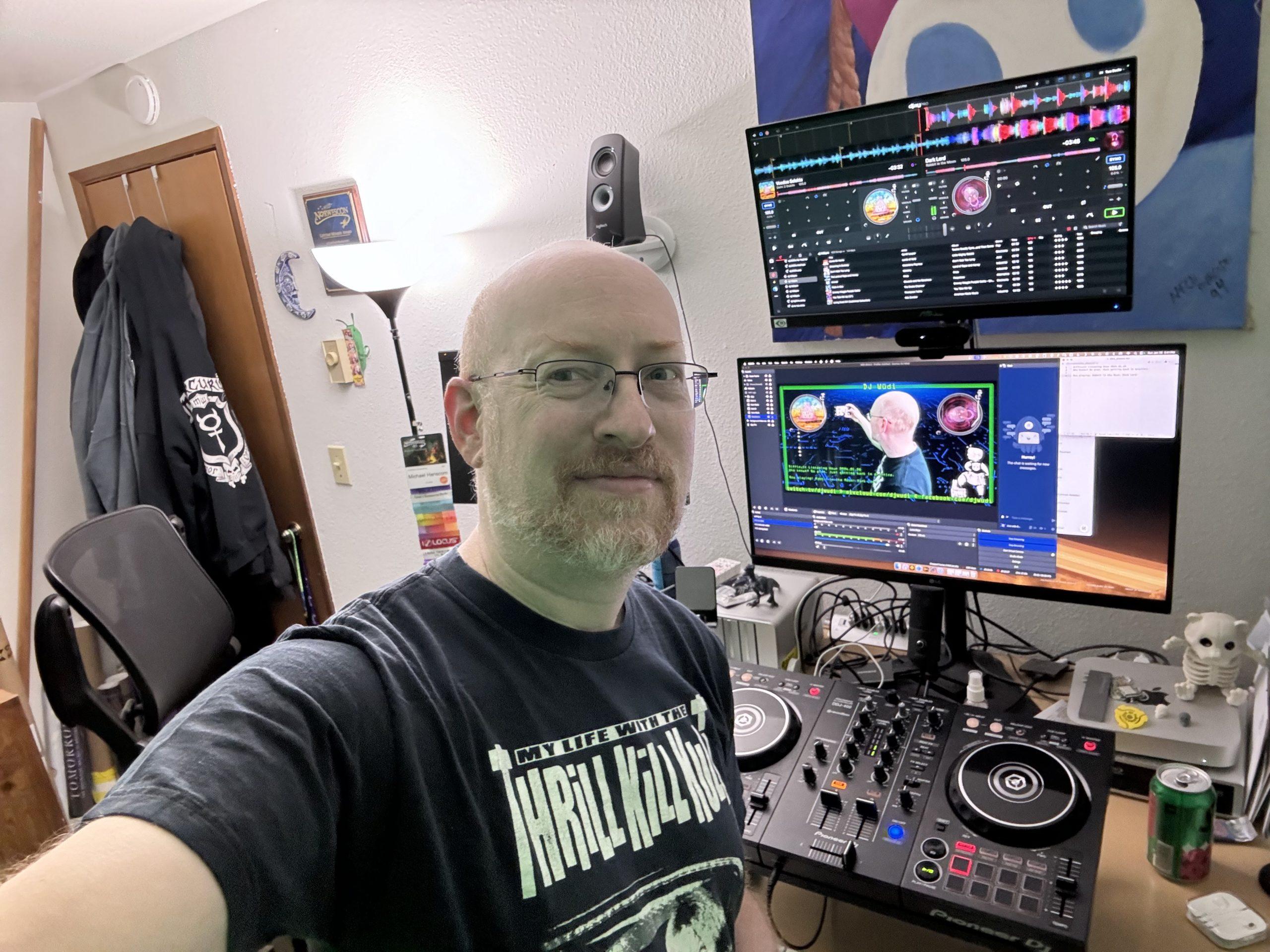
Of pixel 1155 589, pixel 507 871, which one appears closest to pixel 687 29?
pixel 1155 589

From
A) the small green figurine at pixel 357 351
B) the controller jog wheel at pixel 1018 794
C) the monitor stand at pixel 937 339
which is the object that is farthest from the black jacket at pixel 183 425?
the controller jog wheel at pixel 1018 794

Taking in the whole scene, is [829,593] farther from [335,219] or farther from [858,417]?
[335,219]

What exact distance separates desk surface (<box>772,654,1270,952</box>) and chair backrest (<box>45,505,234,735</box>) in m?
1.44

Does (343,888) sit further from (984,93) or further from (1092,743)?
(984,93)

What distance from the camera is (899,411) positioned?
49.8 inches

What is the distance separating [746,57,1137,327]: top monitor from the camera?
1.07 meters

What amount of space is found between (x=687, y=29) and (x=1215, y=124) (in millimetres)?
964

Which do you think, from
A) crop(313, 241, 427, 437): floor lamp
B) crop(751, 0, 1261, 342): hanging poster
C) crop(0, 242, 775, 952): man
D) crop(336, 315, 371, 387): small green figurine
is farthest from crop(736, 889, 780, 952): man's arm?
crop(336, 315, 371, 387): small green figurine

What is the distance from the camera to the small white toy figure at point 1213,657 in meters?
1.13

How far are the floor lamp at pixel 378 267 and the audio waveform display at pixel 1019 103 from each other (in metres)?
1.34

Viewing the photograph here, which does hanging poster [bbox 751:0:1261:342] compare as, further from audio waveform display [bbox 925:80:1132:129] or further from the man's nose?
the man's nose

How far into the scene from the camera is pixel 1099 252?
3.66 ft

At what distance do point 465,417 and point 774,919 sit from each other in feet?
2.64

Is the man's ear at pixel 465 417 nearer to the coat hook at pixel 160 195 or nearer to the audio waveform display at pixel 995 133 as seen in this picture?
the audio waveform display at pixel 995 133
